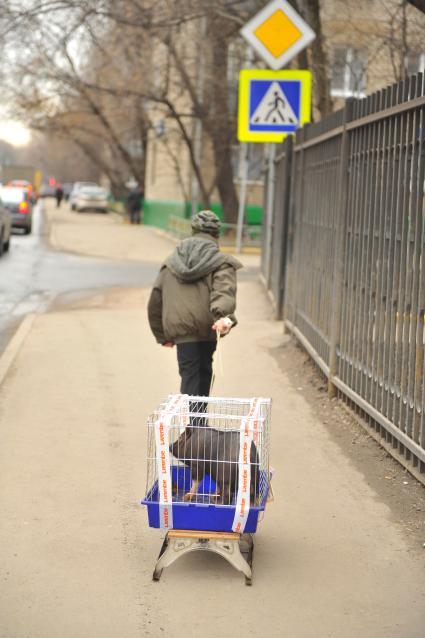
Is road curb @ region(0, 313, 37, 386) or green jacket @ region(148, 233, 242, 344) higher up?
green jacket @ region(148, 233, 242, 344)

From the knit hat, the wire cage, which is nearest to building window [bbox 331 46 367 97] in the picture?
the knit hat

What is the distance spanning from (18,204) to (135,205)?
37.8 feet

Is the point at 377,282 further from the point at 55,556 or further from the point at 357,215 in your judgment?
the point at 55,556

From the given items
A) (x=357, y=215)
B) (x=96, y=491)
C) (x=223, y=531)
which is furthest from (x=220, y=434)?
(x=357, y=215)

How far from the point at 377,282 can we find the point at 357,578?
3.08 meters

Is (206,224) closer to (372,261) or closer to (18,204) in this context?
(372,261)

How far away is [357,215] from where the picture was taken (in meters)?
9.05

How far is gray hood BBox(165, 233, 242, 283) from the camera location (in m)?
6.91

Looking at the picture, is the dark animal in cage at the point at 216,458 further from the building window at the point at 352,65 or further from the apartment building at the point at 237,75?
the apartment building at the point at 237,75

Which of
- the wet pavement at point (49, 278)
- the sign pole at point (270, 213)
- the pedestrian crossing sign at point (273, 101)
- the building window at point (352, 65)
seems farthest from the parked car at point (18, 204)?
the pedestrian crossing sign at point (273, 101)

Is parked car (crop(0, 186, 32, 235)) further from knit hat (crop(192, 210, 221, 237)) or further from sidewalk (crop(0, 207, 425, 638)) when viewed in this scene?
knit hat (crop(192, 210, 221, 237))

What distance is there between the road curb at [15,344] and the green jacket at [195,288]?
3638mm

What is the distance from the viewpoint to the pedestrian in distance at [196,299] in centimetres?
690

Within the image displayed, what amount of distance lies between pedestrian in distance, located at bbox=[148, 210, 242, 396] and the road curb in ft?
11.7
